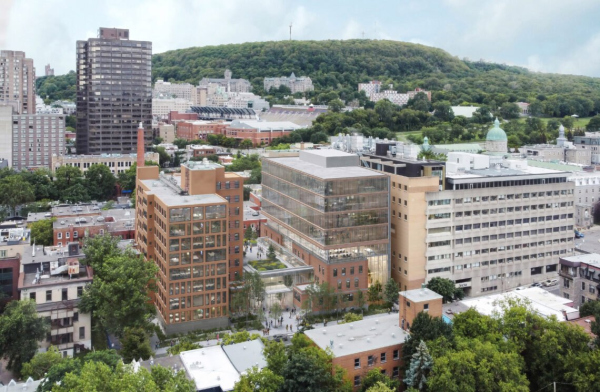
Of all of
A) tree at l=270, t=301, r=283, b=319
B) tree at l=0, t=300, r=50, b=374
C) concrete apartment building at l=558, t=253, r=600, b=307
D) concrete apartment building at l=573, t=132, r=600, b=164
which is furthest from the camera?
concrete apartment building at l=573, t=132, r=600, b=164

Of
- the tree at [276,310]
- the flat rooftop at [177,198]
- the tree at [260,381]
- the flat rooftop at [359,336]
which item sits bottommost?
the tree at [276,310]

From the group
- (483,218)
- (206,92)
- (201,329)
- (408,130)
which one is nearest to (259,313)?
(201,329)

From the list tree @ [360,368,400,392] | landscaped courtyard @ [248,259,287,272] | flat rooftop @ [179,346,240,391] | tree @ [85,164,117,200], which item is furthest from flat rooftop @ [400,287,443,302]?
tree @ [85,164,117,200]

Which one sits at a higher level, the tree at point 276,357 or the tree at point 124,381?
the tree at point 124,381

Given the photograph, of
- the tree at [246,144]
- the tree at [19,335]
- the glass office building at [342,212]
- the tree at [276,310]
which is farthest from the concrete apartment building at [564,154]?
the tree at [19,335]

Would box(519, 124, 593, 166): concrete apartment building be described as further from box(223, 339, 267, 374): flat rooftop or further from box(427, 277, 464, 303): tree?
box(223, 339, 267, 374): flat rooftop

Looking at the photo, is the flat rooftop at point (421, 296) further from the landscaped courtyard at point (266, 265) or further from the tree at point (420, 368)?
the landscaped courtyard at point (266, 265)

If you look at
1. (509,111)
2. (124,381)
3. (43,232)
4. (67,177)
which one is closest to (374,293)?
(124,381)
